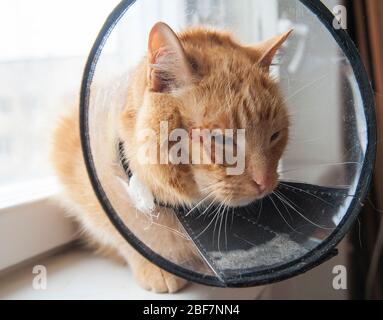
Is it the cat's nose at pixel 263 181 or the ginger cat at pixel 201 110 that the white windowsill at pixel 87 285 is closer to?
the ginger cat at pixel 201 110

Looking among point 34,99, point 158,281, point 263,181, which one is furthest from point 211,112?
point 34,99

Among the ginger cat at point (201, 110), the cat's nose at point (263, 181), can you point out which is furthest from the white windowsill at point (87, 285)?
the cat's nose at point (263, 181)

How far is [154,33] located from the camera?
53cm

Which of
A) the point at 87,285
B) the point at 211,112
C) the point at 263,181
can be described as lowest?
the point at 87,285

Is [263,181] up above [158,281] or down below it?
above

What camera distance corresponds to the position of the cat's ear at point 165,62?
20.9 inches

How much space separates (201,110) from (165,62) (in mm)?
80

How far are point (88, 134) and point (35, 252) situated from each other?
35 cm

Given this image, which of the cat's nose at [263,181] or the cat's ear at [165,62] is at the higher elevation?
the cat's ear at [165,62]

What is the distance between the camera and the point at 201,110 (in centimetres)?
55

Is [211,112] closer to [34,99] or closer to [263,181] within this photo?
[263,181]

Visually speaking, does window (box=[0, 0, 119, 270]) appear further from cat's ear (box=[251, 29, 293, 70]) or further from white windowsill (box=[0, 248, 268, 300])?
cat's ear (box=[251, 29, 293, 70])

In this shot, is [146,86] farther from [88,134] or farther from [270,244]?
[270,244]

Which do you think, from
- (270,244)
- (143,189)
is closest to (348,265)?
(270,244)
